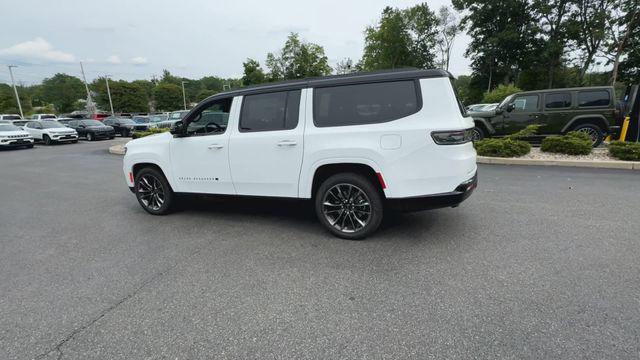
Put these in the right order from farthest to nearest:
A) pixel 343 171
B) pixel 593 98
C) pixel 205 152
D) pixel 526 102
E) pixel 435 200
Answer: pixel 526 102
pixel 593 98
pixel 205 152
pixel 343 171
pixel 435 200

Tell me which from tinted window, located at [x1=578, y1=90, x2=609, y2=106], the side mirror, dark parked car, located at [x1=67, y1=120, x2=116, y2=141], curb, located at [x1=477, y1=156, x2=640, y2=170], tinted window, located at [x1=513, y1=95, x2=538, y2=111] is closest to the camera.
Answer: the side mirror

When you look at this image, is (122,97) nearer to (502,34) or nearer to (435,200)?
(502,34)

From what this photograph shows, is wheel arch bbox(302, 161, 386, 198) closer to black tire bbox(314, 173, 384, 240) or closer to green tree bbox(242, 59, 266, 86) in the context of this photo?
black tire bbox(314, 173, 384, 240)

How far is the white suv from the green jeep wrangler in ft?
20.4

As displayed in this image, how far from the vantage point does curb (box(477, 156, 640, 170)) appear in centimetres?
732

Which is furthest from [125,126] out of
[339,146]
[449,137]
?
[449,137]

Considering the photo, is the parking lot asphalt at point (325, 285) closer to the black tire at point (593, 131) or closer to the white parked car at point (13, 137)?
the black tire at point (593, 131)

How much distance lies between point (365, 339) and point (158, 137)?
436cm

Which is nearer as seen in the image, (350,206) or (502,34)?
(350,206)

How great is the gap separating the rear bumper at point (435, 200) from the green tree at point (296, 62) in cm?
5118

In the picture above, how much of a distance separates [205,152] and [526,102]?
9987 mm

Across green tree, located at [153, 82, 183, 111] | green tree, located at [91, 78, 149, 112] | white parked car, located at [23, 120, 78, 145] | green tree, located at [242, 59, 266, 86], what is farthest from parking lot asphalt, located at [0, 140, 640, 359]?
green tree, located at [153, 82, 183, 111]

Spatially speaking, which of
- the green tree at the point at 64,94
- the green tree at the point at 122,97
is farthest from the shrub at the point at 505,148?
the green tree at the point at 64,94

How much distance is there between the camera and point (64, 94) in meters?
79.4
